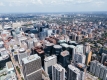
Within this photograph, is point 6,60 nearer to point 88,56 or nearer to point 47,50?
point 47,50

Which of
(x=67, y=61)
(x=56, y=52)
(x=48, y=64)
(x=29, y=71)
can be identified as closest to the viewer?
(x=29, y=71)

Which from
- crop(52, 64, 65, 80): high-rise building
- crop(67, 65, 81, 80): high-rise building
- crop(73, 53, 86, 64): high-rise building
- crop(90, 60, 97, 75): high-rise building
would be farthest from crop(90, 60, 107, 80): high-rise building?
crop(52, 64, 65, 80): high-rise building

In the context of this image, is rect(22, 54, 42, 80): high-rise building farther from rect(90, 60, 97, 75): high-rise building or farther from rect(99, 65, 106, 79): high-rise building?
rect(99, 65, 106, 79): high-rise building

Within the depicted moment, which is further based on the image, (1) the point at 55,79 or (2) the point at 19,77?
(2) the point at 19,77

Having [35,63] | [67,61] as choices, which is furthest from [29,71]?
[67,61]

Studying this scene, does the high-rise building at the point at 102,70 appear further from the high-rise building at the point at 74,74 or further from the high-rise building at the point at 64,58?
the high-rise building at the point at 64,58

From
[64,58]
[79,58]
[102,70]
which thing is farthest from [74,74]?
[79,58]

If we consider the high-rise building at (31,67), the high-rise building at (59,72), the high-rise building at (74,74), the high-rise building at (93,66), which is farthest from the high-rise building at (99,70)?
the high-rise building at (31,67)

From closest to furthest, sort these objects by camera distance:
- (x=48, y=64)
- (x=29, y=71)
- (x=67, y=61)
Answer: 1. (x=29, y=71)
2. (x=48, y=64)
3. (x=67, y=61)
